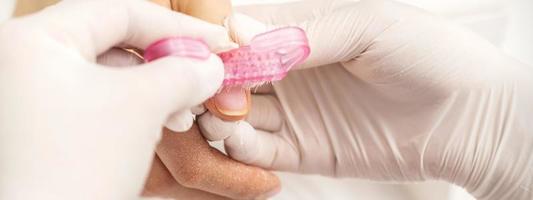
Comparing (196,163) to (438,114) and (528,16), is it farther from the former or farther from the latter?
(528,16)

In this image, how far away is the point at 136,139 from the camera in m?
0.44

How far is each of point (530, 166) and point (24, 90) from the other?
0.61m

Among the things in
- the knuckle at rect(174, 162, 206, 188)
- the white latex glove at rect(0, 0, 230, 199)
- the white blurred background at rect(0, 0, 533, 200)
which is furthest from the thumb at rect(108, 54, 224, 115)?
the white blurred background at rect(0, 0, 533, 200)

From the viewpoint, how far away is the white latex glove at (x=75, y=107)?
0.40 metres

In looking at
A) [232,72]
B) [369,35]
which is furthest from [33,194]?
[369,35]

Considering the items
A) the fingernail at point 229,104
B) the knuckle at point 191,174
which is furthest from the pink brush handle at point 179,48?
the knuckle at point 191,174

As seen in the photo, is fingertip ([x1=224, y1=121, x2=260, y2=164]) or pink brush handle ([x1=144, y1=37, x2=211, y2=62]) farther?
fingertip ([x1=224, y1=121, x2=260, y2=164])

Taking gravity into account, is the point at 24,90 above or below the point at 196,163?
above

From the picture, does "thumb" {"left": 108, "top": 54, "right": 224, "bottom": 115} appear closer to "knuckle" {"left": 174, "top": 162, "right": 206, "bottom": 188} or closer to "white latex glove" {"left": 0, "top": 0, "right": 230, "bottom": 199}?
"white latex glove" {"left": 0, "top": 0, "right": 230, "bottom": 199}

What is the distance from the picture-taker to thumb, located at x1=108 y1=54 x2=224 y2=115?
0.44 metres

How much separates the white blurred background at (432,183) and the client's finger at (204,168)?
287 millimetres

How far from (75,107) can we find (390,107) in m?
0.50

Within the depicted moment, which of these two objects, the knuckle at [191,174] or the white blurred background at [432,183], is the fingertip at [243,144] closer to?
the knuckle at [191,174]

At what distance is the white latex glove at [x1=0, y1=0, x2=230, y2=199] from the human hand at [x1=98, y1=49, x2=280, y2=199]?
0.73 ft
